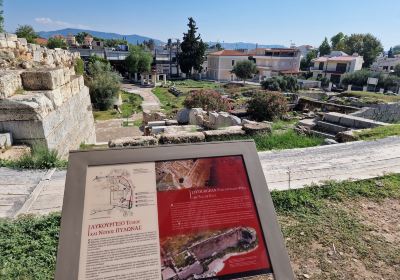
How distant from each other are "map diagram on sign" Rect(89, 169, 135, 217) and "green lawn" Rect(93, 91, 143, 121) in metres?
20.0

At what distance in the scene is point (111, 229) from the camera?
5.98 feet

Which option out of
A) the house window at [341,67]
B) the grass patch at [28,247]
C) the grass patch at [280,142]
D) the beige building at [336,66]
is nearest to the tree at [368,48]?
the beige building at [336,66]

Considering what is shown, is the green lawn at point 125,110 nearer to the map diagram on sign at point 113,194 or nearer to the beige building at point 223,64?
the map diagram on sign at point 113,194

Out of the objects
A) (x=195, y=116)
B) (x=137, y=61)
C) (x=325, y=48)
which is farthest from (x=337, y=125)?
(x=325, y=48)

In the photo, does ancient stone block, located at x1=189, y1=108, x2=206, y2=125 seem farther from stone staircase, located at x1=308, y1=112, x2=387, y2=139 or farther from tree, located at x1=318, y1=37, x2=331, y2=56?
tree, located at x1=318, y1=37, x2=331, y2=56

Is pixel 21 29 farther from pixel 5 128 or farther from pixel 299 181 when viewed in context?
pixel 299 181

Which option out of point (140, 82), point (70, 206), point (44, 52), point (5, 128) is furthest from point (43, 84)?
point (140, 82)

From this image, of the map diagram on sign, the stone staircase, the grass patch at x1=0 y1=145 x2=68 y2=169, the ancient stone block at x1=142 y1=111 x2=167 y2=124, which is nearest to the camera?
the map diagram on sign

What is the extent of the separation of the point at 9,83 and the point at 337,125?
8.99 meters

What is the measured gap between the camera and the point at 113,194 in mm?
1949

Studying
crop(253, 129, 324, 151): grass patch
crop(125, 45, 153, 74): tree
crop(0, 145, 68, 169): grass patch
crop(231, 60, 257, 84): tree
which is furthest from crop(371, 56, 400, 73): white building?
crop(0, 145, 68, 169): grass patch

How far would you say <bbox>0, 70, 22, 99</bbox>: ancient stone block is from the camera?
17.3 feet

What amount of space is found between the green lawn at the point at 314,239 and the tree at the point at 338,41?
84.1 m

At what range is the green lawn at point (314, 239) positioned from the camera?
2.72 m
